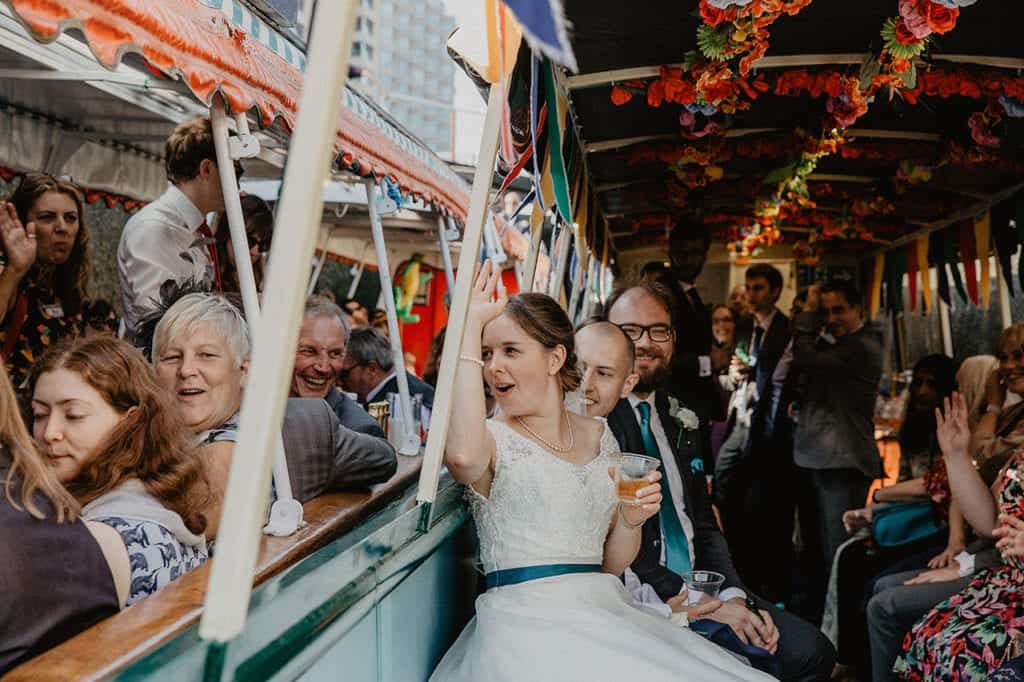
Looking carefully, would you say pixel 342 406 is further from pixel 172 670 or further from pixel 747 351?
pixel 747 351

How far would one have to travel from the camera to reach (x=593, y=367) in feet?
11.2

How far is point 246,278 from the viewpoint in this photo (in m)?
2.52

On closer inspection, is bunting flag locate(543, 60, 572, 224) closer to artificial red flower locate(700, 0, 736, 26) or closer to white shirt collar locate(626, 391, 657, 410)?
artificial red flower locate(700, 0, 736, 26)

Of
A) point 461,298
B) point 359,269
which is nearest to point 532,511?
point 461,298

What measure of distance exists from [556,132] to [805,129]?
2.30m

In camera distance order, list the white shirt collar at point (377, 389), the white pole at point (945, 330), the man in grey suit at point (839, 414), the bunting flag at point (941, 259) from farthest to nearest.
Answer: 1. the white pole at point (945, 330)
2. the bunting flag at point (941, 259)
3. the man in grey suit at point (839, 414)
4. the white shirt collar at point (377, 389)

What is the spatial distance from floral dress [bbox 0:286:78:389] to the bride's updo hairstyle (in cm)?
221

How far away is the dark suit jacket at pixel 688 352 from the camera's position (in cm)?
517

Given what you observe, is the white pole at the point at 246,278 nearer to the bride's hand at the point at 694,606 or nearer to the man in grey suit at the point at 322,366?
the man in grey suit at the point at 322,366

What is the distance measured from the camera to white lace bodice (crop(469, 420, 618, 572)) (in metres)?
2.62

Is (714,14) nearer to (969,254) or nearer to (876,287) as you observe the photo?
(969,254)

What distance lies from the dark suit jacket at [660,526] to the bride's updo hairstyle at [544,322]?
68 cm

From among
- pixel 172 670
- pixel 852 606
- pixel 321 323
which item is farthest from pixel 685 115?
pixel 172 670

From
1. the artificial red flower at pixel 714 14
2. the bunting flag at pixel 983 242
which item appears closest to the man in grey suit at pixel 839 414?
the bunting flag at pixel 983 242
